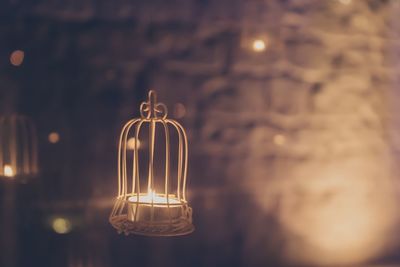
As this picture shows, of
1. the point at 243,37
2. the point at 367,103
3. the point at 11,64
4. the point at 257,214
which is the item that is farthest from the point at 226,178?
the point at 11,64

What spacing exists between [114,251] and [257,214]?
77 cm

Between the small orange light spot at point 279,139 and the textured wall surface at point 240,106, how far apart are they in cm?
1

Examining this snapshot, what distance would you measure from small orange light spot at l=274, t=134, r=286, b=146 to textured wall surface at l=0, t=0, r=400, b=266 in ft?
0.04

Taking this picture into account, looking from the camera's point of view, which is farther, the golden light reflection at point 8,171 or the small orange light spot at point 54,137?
the small orange light spot at point 54,137

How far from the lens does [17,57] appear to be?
218cm

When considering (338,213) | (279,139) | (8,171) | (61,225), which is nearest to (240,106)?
(279,139)

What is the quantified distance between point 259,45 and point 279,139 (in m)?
0.51

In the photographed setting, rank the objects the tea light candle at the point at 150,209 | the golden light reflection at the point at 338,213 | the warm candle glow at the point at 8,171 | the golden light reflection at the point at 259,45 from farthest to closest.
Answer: the golden light reflection at the point at 338,213, the golden light reflection at the point at 259,45, the warm candle glow at the point at 8,171, the tea light candle at the point at 150,209

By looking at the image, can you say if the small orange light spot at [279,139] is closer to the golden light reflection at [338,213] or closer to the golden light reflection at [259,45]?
the golden light reflection at [338,213]

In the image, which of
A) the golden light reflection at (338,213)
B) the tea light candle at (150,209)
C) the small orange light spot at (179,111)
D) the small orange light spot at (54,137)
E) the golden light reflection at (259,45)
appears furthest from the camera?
the golden light reflection at (338,213)

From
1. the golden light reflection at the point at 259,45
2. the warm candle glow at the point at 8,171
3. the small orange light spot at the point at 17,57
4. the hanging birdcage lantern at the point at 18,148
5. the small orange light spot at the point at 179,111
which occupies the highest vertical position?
the golden light reflection at the point at 259,45

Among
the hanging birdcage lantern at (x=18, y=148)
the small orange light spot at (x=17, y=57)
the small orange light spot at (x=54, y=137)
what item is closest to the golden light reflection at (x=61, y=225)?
the hanging birdcage lantern at (x=18, y=148)

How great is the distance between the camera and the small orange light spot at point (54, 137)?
2.25m

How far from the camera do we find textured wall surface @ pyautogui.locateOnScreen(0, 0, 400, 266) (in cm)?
228
